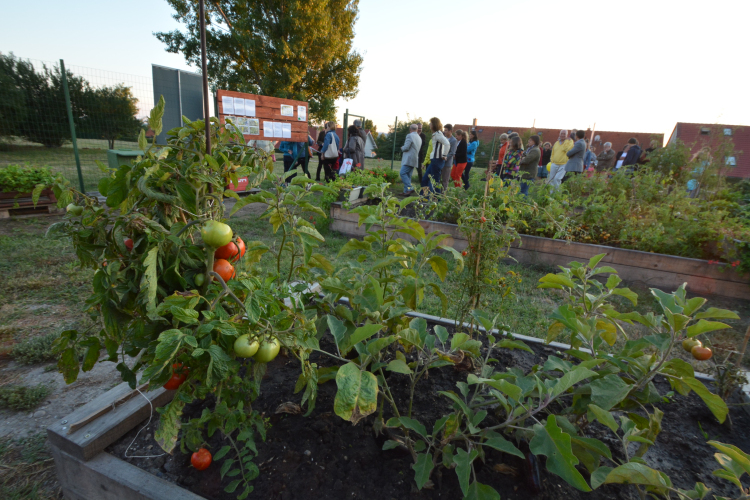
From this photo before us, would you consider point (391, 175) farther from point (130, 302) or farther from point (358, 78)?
point (358, 78)

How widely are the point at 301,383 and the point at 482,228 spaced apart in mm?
1254

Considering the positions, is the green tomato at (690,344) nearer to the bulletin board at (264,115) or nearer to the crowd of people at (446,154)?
the crowd of people at (446,154)

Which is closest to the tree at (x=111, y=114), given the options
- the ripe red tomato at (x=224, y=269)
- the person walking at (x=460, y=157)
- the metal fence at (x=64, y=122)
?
the metal fence at (x=64, y=122)

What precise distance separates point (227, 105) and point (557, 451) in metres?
7.58

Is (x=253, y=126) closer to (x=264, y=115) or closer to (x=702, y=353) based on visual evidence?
(x=264, y=115)

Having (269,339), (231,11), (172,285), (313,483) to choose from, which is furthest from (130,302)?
(231,11)

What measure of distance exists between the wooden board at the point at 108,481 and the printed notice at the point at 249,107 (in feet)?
23.1

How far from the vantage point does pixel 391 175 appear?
10125mm

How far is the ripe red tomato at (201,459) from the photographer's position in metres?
1.35

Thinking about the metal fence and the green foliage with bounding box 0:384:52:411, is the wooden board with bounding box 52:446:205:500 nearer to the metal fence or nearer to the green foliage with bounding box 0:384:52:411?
the green foliage with bounding box 0:384:52:411

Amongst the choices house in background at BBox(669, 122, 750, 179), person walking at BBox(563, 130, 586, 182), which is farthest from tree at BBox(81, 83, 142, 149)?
house in background at BBox(669, 122, 750, 179)

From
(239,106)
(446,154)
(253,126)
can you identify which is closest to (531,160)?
(446,154)

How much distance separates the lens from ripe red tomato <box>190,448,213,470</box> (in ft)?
4.43

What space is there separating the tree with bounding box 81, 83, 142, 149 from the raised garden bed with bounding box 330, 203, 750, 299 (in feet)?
25.0
